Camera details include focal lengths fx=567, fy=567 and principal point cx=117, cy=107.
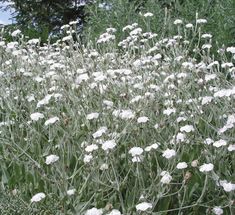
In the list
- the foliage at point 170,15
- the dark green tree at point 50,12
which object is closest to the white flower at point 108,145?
the foliage at point 170,15

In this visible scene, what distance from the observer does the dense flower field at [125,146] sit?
286 centimetres

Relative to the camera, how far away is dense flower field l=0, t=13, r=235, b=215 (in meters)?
2.86

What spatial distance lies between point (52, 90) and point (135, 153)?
1217 mm

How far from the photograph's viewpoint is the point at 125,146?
3.19 meters

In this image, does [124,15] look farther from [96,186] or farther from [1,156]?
[96,186]

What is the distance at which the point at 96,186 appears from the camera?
299cm

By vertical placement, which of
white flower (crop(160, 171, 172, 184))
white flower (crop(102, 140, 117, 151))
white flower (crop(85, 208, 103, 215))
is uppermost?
white flower (crop(102, 140, 117, 151))

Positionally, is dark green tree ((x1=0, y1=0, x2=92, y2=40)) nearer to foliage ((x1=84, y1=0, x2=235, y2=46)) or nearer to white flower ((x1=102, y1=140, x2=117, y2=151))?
foliage ((x1=84, y1=0, x2=235, y2=46))

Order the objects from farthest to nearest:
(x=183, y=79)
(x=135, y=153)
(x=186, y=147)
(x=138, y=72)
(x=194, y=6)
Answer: (x=194, y=6)
(x=138, y=72)
(x=183, y=79)
(x=186, y=147)
(x=135, y=153)

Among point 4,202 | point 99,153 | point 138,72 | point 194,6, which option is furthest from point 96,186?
point 194,6

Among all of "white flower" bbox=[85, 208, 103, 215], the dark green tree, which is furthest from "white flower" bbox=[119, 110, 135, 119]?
the dark green tree

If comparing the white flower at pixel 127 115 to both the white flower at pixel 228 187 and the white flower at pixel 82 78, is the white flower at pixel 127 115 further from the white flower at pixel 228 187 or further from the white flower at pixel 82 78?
the white flower at pixel 228 187

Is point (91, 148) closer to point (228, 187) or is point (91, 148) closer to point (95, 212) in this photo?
point (95, 212)

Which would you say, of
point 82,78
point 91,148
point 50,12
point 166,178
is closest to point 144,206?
point 166,178
